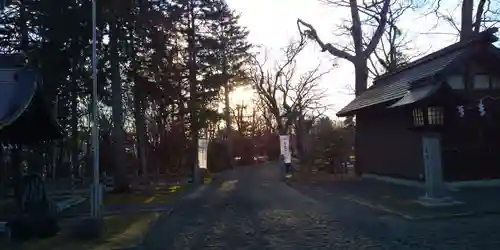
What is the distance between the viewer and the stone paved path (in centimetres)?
1095

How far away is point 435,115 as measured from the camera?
16.4 metres

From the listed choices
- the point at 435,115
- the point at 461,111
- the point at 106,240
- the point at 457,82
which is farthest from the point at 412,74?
the point at 106,240

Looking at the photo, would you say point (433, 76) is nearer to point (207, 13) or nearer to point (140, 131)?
point (140, 131)

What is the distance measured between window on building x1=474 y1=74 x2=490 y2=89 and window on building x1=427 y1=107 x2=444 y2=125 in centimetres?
574

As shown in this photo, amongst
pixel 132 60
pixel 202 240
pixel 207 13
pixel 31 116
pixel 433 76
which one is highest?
pixel 207 13

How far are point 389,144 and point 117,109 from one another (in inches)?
458

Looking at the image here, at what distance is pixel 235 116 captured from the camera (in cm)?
6656

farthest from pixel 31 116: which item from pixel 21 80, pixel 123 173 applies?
pixel 123 173

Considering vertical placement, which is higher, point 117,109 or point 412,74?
point 412,74

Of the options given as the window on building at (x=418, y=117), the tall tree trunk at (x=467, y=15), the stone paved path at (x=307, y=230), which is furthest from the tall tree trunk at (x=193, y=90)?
the window on building at (x=418, y=117)

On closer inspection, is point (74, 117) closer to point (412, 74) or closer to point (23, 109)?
point (23, 109)

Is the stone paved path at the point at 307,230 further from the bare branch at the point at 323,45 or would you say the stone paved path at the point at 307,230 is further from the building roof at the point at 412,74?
the bare branch at the point at 323,45

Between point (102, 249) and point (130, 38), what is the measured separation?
13.6 metres

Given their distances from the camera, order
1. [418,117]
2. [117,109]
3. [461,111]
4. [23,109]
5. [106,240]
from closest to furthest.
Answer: [106,240], [23,109], [418,117], [461,111], [117,109]
